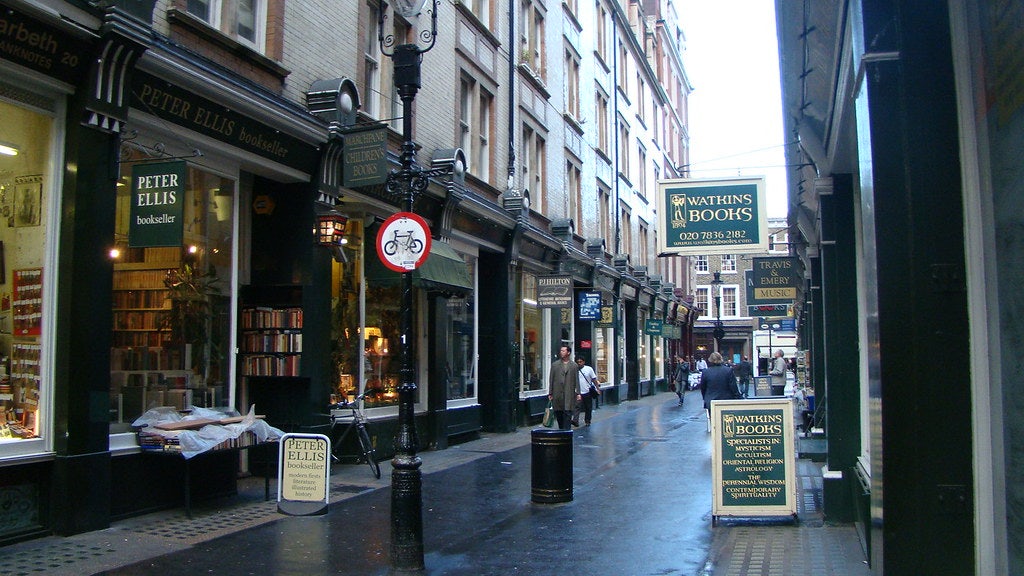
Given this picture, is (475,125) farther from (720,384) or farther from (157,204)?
(157,204)

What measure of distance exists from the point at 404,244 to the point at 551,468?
4.21 meters

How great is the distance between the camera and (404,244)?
7965 millimetres

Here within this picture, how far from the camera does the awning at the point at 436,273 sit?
14.0 metres

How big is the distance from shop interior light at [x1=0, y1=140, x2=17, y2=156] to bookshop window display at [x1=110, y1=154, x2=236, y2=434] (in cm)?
111

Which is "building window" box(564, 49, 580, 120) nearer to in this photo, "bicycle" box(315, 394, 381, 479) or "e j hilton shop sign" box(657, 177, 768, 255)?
"bicycle" box(315, 394, 381, 479)

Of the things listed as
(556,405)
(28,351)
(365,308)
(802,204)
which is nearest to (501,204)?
(556,405)

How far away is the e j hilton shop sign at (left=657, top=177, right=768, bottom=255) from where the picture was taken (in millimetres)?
8758

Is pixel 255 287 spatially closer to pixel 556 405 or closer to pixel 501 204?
pixel 556 405

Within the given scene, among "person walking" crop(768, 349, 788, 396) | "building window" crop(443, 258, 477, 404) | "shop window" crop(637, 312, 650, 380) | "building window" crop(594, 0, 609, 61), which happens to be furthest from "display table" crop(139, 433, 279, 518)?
"shop window" crop(637, 312, 650, 380)

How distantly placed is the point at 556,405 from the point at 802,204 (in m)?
6.69

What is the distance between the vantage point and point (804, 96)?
8789mm

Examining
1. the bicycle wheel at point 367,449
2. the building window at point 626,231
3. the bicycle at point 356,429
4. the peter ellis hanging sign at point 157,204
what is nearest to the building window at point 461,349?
the bicycle at point 356,429

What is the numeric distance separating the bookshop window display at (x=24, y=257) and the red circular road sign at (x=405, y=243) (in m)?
3.51

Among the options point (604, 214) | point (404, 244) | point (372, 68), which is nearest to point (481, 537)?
point (404, 244)
